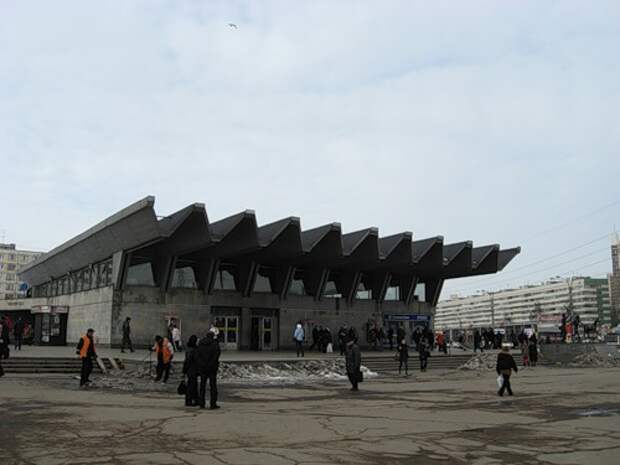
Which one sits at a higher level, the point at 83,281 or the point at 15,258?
the point at 15,258

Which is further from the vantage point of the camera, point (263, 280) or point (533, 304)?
point (533, 304)

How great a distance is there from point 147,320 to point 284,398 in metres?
20.9

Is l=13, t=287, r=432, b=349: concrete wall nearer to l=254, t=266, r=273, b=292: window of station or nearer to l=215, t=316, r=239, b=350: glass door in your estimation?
l=215, t=316, r=239, b=350: glass door

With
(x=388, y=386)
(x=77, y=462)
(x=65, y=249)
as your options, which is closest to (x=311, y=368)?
(x=388, y=386)

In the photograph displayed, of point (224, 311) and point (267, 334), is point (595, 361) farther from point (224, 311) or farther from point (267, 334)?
point (224, 311)

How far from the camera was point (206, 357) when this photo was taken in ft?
44.1

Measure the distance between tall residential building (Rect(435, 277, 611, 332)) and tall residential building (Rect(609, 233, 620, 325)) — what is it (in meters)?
3.66

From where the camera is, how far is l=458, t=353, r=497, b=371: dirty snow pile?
31.5m

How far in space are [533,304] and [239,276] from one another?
131449 mm

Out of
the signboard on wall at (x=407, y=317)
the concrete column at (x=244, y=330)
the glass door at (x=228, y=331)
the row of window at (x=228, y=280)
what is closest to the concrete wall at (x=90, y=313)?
the row of window at (x=228, y=280)

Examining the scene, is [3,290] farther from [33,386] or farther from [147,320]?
[33,386]

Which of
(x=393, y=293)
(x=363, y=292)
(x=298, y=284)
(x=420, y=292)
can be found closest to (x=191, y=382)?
(x=298, y=284)

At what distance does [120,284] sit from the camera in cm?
3506

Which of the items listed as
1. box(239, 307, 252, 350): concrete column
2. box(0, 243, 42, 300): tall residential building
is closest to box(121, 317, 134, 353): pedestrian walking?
box(239, 307, 252, 350): concrete column
